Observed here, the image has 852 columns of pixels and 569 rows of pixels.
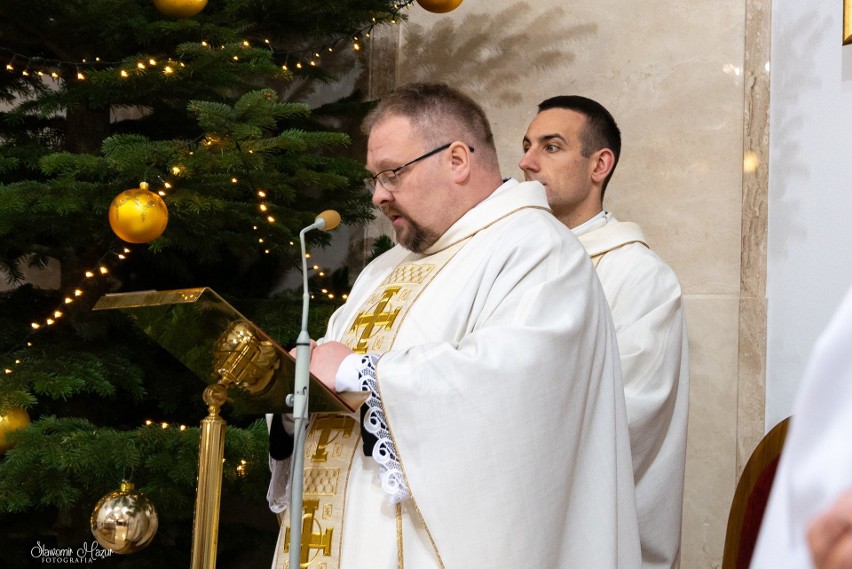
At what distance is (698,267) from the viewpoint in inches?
176

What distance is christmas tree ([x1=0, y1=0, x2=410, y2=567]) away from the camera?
136 inches

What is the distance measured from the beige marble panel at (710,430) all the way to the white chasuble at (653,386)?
871 mm

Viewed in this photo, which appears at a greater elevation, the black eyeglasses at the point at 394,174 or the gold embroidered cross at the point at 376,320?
the black eyeglasses at the point at 394,174

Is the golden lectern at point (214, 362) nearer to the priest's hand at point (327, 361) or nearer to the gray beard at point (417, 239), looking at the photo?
the priest's hand at point (327, 361)

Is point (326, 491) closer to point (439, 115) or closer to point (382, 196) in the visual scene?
point (382, 196)

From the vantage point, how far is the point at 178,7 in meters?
3.68

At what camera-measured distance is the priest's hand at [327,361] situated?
253 centimetres

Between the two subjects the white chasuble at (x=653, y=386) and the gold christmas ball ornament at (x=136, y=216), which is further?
the white chasuble at (x=653, y=386)

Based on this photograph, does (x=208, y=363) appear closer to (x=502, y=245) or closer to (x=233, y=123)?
(x=502, y=245)

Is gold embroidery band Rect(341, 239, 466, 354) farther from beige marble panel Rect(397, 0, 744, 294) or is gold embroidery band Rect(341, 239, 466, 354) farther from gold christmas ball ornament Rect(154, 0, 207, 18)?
beige marble panel Rect(397, 0, 744, 294)

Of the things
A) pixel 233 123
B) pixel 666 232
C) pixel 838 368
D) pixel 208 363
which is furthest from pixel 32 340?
pixel 838 368

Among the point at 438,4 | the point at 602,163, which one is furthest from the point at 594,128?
the point at 438,4

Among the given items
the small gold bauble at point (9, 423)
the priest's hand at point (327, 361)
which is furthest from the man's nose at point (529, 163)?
the small gold bauble at point (9, 423)

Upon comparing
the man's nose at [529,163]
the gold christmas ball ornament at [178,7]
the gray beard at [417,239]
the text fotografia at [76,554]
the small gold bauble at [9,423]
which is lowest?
the text fotografia at [76,554]
